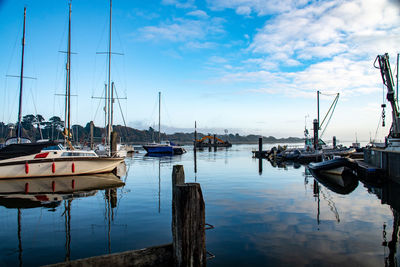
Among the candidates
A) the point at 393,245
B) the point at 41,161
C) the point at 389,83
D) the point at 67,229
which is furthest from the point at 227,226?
the point at 389,83

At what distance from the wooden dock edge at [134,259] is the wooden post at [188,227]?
→ 0.21 meters

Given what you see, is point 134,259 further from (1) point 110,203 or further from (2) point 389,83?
(2) point 389,83

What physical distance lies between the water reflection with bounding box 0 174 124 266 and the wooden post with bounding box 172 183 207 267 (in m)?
3.78

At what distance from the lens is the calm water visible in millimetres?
7152

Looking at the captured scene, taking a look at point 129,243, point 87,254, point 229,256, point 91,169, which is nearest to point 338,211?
point 229,256

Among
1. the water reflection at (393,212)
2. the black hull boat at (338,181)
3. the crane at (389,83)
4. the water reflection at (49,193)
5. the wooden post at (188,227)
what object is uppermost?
the crane at (389,83)

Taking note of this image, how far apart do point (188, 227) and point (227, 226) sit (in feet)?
16.0

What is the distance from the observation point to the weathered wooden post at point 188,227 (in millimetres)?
5035

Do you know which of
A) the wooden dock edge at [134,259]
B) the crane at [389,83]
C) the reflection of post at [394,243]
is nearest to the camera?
the wooden dock edge at [134,259]

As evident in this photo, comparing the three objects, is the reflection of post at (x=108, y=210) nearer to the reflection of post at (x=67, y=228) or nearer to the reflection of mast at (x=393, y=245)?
the reflection of post at (x=67, y=228)

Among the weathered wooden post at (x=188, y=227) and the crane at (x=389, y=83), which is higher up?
the crane at (x=389, y=83)

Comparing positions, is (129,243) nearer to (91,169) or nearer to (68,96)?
(91,169)

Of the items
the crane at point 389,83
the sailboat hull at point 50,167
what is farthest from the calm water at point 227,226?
the crane at point 389,83

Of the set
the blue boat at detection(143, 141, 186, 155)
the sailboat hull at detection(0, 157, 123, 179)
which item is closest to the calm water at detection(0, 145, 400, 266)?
the sailboat hull at detection(0, 157, 123, 179)
